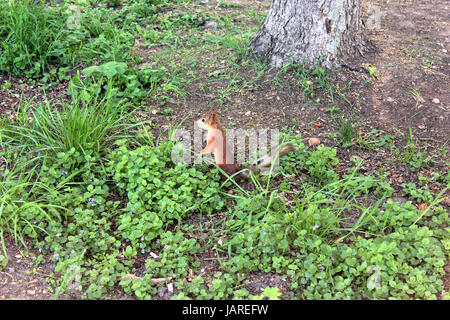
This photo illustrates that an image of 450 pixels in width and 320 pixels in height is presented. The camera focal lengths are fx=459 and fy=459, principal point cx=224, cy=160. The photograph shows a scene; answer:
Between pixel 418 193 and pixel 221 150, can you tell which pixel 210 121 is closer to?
pixel 221 150

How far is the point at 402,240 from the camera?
3031mm

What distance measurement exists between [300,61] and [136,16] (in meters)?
2.52

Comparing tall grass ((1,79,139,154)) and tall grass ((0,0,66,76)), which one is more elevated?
tall grass ((0,0,66,76))

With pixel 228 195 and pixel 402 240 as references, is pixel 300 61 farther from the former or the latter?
pixel 402 240

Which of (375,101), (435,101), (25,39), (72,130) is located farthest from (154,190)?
(435,101)

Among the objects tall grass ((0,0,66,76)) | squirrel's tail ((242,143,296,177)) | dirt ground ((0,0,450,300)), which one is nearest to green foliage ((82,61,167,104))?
dirt ground ((0,0,450,300))

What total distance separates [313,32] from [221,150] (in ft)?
6.24

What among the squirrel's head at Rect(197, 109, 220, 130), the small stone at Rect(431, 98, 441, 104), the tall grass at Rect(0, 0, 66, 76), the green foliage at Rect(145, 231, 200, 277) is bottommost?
the green foliage at Rect(145, 231, 200, 277)

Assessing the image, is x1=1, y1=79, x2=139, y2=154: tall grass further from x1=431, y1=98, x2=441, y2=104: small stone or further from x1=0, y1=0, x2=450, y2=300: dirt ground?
x1=431, y1=98, x2=441, y2=104: small stone

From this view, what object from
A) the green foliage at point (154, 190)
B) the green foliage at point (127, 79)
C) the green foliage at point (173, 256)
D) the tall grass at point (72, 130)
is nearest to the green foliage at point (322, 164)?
the green foliage at point (154, 190)

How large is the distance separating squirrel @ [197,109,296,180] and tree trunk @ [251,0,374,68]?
148 centimetres

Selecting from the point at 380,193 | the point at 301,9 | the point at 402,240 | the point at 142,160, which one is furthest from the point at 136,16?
the point at 402,240

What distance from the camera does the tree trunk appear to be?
4.65 meters

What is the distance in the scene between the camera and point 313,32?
4688 mm
